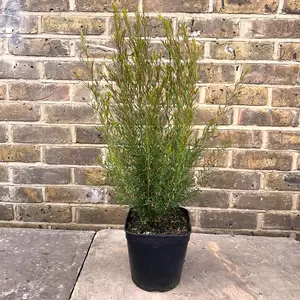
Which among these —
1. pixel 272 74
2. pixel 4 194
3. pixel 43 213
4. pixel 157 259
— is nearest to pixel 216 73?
pixel 272 74

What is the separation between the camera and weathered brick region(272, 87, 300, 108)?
1.76 meters

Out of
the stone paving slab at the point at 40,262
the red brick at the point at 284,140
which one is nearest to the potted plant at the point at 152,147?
the stone paving slab at the point at 40,262

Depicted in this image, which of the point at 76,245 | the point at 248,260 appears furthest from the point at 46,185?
the point at 248,260

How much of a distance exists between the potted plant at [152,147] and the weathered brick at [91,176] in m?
0.44

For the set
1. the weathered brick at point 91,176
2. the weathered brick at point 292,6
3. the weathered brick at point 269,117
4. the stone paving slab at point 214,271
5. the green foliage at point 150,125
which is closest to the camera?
the green foliage at point 150,125

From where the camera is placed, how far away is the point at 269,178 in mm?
1866

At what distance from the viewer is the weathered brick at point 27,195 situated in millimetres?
1931

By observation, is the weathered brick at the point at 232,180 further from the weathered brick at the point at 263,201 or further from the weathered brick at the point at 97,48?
the weathered brick at the point at 97,48

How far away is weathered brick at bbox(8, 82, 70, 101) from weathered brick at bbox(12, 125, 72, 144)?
5.5 inches

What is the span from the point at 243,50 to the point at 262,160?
0.53m

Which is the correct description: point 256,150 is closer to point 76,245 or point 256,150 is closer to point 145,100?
point 145,100

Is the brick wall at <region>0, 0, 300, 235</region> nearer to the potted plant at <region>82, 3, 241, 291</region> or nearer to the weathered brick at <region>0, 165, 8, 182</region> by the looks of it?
the weathered brick at <region>0, 165, 8, 182</region>

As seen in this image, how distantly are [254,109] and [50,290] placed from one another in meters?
1.18

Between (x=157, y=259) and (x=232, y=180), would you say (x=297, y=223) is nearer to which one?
(x=232, y=180)
